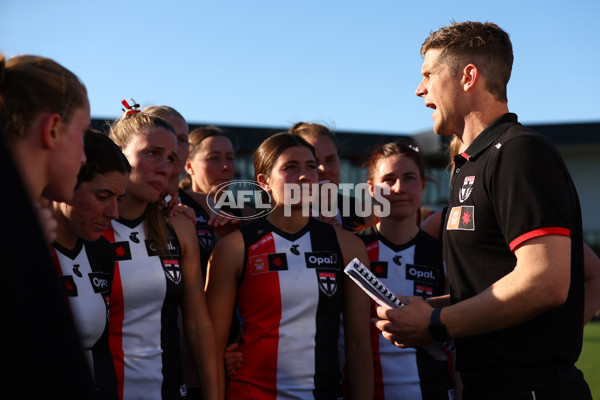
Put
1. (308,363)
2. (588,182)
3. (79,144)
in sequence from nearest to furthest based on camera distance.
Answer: (79,144) → (308,363) → (588,182)

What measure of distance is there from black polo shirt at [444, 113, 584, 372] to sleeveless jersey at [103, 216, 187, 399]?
172 cm

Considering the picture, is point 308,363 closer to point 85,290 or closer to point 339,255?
point 339,255

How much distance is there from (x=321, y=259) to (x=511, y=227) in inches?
65.3

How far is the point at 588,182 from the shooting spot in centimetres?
3631

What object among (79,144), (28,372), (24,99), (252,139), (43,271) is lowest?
(252,139)

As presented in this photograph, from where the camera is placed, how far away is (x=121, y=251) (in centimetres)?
332

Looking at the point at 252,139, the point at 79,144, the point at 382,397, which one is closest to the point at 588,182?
the point at 252,139

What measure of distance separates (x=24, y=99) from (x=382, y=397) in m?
3.17

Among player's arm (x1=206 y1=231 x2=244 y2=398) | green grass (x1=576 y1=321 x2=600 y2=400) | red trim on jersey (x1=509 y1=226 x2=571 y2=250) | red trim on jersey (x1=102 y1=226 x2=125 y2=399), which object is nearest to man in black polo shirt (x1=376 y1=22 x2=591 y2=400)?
red trim on jersey (x1=509 y1=226 x2=571 y2=250)

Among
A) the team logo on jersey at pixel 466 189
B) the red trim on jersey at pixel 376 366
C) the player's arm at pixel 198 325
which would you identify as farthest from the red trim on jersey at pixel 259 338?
the team logo on jersey at pixel 466 189

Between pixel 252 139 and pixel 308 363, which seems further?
pixel 252 139

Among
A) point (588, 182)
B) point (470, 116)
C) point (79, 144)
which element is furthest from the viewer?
point (588, 182)

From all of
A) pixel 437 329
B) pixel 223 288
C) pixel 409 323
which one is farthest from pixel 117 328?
pixel 437 329

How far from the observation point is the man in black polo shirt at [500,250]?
2094 mm
